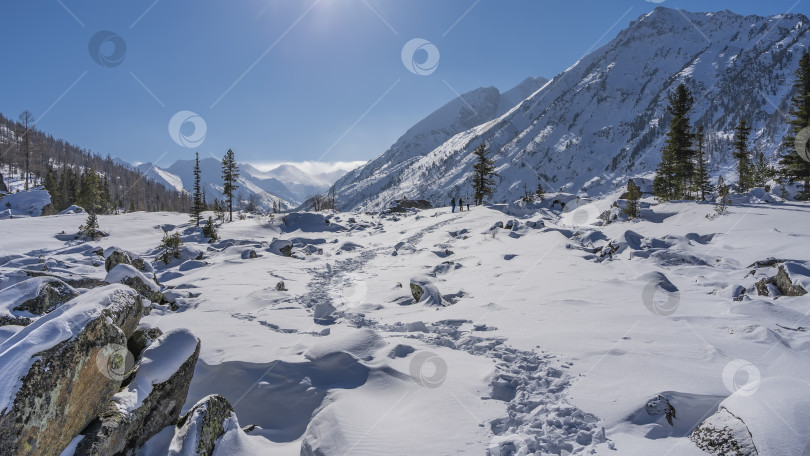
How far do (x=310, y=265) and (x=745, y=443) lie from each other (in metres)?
18.6

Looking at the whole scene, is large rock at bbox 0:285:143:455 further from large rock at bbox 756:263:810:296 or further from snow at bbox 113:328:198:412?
large rock at bbox 756:263:810:296

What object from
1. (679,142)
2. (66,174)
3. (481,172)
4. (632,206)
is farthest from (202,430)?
(66,174)

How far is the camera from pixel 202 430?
12.4 ft

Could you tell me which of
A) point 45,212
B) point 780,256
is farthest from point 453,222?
point 45,212

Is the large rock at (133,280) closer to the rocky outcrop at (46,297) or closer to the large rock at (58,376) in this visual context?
the rocky outcrop at (46,297)

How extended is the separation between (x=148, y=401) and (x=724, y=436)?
6.06 metres

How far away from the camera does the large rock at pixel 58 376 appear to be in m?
2.87

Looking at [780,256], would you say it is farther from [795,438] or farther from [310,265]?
[310,265]

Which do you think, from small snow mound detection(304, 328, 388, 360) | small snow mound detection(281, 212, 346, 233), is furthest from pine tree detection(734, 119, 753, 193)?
small snow mound detection(304, 328, 388, 360)

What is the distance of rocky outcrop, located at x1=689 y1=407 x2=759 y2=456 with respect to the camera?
3.25 meters

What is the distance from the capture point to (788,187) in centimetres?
3014

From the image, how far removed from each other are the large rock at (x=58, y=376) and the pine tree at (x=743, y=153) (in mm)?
42010

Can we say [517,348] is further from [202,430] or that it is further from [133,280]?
[133,280]

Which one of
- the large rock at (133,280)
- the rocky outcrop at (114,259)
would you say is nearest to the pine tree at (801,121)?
the large rock at (133,280)
